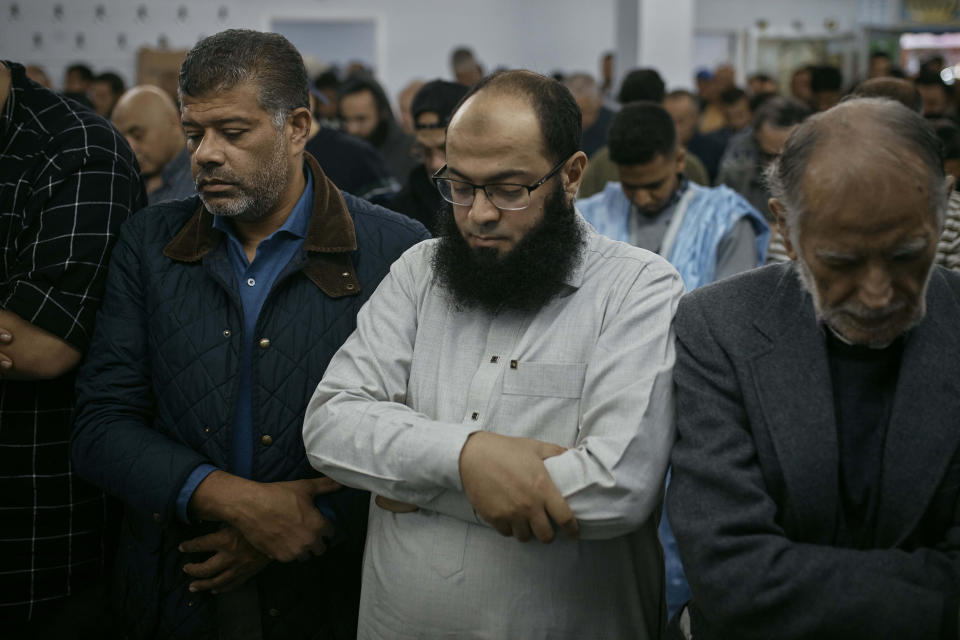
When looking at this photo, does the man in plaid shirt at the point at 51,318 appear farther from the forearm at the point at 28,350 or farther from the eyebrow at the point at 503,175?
the eyebrow at the point at 503,175

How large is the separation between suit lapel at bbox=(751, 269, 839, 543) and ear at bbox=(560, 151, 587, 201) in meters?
0.51

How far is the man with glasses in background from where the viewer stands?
150cm

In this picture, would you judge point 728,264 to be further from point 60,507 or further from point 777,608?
point 60,507

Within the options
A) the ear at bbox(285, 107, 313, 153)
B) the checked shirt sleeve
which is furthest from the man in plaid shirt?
the ear at bbox(285, 107, 313, 153)

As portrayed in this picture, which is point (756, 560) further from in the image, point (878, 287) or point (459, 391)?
point (459, 391)

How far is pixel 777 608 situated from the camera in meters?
1.34

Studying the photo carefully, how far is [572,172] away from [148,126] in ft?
Result: 9.06

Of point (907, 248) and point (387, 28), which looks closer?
point (907, 248)

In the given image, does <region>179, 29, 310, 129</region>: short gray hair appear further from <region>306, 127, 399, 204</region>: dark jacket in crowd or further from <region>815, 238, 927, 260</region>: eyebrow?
<region>306, 127, 399, 204</region>: dark jacket in crowd

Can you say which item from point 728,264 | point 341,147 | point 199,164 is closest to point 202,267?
point 199,164

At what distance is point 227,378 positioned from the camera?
6.21ft

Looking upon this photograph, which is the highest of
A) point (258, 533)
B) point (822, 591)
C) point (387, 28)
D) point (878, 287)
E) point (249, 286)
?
point (387, 28)

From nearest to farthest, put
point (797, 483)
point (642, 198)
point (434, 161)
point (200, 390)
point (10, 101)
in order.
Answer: point (797, 483) → point (200, 390) → point (10, 101) → point (642, 198) → point (434, 161)

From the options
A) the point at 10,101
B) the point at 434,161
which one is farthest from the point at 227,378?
the point at 434,161
